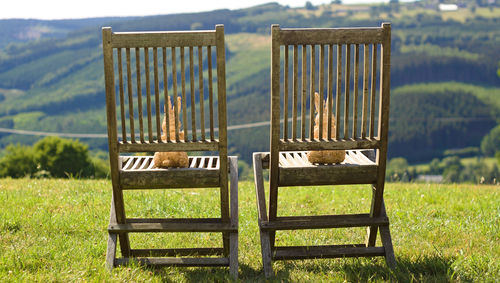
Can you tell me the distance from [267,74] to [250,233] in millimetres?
123260

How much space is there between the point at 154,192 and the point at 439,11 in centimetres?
17064

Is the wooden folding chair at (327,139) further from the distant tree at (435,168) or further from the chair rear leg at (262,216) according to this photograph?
the distant tree at (435,168)

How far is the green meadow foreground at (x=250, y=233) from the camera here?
3.60 metres

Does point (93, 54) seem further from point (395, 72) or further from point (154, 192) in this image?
point (154, 192)

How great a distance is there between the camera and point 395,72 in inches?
4437

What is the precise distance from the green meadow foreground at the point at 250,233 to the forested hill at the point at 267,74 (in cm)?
7662

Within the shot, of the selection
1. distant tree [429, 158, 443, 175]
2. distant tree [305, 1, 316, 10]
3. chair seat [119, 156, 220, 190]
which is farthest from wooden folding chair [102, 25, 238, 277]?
distant tree [305, 1, 316, 10]

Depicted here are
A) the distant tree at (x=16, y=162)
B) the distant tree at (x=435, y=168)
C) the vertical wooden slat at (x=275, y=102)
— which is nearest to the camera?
the vertical wooden slat at (x=275, y=102)

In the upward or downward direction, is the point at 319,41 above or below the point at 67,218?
above

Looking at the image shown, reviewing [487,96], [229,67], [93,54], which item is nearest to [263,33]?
[229,67]

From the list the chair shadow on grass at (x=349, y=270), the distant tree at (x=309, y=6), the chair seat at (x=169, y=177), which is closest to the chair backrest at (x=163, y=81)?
the chair seat at (x=169, y=177)

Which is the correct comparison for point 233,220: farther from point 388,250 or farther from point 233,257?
point 388,250

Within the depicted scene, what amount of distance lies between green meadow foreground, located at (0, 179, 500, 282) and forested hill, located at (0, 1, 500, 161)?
251 ft

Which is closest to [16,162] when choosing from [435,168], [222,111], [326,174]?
[222,111]
